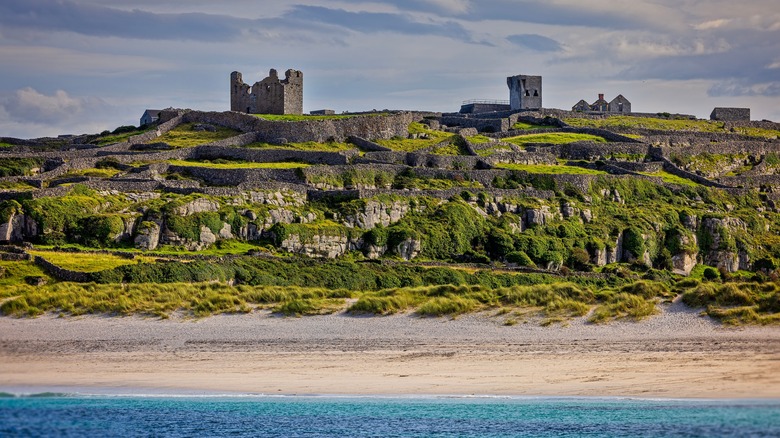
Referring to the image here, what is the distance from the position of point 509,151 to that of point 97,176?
28.6 m

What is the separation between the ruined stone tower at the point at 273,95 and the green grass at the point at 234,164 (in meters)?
16.7

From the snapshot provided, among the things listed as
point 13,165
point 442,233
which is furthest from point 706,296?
point 13,165

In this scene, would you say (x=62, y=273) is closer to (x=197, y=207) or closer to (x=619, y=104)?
(x=197, y=207)

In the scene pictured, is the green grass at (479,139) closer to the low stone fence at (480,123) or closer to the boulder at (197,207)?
the low stone fence at (480,123)

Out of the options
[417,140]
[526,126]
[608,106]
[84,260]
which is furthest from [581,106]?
[84,260]

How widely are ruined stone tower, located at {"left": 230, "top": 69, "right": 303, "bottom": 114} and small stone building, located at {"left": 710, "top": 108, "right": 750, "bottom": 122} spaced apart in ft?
155

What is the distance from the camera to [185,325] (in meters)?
36.8

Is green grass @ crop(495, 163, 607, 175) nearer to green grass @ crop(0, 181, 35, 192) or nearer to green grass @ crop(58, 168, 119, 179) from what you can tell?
green grass @ crop(58, 168, 119, 179)

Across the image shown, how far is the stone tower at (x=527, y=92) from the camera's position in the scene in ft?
363

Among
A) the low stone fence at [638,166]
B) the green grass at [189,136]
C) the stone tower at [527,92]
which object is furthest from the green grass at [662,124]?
the green grass at [189,136]

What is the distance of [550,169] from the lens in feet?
256

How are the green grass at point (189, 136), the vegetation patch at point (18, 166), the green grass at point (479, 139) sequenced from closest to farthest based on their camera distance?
the vegetation patch at point (18, 166) → the green grass at point (189, 136) → the green grass at point (479, 139)

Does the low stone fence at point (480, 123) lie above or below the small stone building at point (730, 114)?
below

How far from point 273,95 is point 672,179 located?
2737 centimetres
